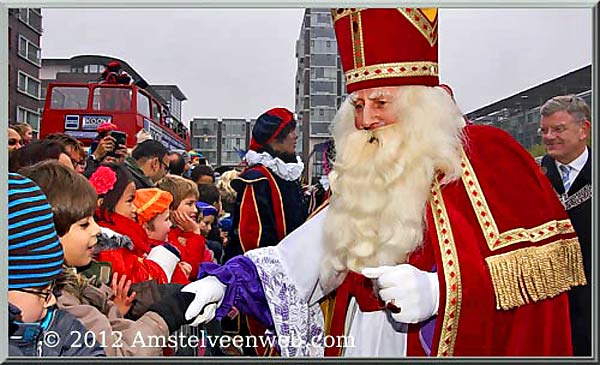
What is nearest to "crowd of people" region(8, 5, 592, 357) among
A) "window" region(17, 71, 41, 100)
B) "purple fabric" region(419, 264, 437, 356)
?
"purple fabric" region(419, 264, 437, 356)

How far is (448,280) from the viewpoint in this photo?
5.15ft

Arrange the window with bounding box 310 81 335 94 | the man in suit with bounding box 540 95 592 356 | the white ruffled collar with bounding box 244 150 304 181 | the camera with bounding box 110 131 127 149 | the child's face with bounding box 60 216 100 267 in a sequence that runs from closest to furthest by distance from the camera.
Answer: the child's face with bounding box 60 216 100 267, the man in suit with bounding box 540 95 592 356, the window with bounding box 310 81 335 94, the camera with bounding box 110 131 127 149, the white ruffled collar with bounding box 244 150 304 181

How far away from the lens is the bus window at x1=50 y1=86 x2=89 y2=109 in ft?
6.62

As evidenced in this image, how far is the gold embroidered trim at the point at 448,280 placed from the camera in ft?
5.13

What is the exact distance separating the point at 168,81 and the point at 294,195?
510 millimetres

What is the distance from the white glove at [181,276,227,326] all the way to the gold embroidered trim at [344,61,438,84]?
59 cm

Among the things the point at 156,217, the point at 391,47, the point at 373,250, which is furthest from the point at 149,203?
the point at 391,47

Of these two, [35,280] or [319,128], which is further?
[319,128]

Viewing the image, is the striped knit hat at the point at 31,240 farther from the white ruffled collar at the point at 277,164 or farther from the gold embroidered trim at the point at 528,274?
the gold embroidered trim at the point at 528,274

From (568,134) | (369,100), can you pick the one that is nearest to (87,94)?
(369,100)

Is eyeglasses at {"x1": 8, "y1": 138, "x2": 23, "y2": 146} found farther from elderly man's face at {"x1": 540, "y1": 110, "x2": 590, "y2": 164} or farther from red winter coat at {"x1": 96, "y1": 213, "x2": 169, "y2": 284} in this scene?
elderly man's face at {"x1": 540, "y1": 110, "x2": 590, "y2": 164}

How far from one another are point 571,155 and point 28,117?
1462 mm

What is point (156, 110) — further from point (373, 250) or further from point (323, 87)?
point (373, 250)

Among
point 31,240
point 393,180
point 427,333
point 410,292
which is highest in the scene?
point 393,180
